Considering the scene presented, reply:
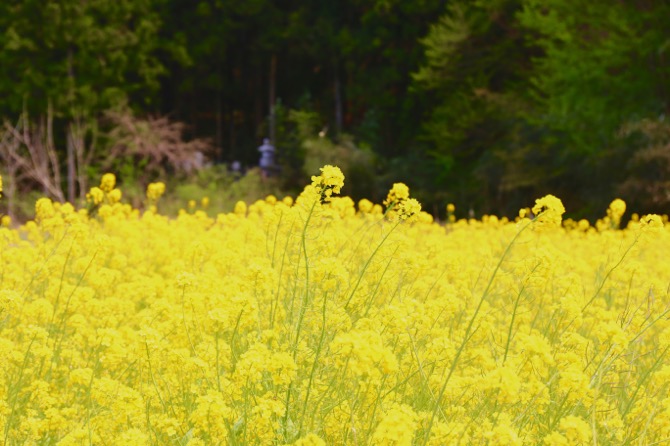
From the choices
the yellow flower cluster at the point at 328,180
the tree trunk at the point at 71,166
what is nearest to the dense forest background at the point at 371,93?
the tree trunk at the point at 71,166

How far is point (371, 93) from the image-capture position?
22.4 m

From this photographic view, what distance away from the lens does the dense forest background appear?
1622 centimetres

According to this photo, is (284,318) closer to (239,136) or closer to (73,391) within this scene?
(73,391)

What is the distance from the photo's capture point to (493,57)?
19984 millimetres

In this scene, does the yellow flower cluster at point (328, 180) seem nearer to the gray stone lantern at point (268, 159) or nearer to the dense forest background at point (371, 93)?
the dense forest background at point (371, 93)

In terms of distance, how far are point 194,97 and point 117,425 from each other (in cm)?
2463

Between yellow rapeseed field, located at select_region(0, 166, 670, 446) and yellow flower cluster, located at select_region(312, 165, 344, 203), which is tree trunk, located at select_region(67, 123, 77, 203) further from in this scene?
yellow flower cluster, located at select_region(312, 165, 344, 203)

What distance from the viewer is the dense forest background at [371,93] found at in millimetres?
16219

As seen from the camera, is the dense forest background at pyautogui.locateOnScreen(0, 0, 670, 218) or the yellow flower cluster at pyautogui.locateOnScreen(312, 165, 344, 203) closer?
the yellow flower cluster at pyautogui.locateOnScreen(312, 165, 344, 203)

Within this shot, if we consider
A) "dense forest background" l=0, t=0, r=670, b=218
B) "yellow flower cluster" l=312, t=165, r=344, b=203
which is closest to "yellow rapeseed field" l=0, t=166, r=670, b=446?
"yellow flower cluster" l=312, t=165, r=344, b=203

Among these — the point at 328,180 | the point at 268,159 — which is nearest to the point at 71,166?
the point at 268,159

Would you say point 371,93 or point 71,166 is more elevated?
point 371,93

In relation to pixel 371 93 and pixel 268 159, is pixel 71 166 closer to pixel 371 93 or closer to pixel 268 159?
pixel 268 159

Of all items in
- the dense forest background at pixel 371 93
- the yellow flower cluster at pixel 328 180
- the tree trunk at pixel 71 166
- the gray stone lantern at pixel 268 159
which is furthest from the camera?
the gray stone lantern at pixel 268 159
